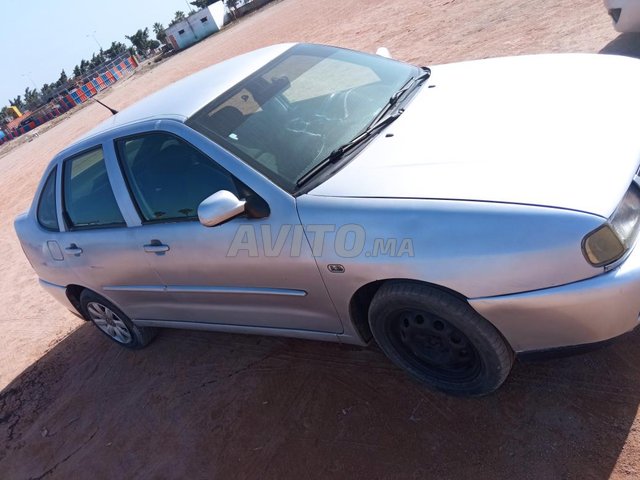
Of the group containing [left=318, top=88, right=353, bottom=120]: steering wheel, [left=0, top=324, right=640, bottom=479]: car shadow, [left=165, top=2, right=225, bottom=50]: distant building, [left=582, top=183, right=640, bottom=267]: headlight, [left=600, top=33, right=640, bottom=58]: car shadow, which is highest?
[left=165, top=2, right=225, bottom=50]: distant building

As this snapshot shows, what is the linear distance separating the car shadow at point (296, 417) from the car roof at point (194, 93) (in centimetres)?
174

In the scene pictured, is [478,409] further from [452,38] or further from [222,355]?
[452,38]

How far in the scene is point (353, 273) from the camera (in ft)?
8.00

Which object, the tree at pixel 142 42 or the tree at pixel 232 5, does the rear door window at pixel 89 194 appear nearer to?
the tree at pixel 232 5

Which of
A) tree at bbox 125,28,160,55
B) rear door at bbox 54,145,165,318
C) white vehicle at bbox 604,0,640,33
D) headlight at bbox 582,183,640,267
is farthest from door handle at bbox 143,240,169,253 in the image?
tree at bbox 125,28,160,55

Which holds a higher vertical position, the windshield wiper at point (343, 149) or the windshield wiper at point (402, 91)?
the windshield wiper at point (402, 91)

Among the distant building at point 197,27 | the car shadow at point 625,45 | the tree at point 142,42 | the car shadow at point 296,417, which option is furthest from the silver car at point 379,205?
the tree at point 142,42

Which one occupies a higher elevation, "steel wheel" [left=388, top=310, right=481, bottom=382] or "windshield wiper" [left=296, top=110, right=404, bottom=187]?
"windshield wiper" [left=296, top=110, right=404, bottom=187]

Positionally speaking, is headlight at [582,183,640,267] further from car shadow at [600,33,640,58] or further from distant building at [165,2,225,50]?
distant building at [165,2,225,50]

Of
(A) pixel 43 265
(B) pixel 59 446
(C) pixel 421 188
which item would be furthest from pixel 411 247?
(A) pixel 43 265

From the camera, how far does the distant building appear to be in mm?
48875

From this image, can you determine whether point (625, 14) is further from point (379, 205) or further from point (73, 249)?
point (73, 249)

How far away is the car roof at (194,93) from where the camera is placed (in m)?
3.13

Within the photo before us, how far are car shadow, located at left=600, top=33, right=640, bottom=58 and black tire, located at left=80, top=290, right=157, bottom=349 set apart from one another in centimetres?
568
